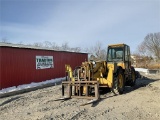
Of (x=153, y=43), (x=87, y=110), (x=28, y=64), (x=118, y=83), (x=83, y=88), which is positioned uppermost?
(x=153, y=43)

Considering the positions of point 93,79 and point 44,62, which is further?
point 44,62

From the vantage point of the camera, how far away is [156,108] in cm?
713

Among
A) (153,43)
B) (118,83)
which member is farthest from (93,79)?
(153,43)

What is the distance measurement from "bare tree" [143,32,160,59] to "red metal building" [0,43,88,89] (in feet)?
115

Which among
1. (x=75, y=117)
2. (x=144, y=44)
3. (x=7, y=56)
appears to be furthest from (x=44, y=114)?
(x=144, y=44)

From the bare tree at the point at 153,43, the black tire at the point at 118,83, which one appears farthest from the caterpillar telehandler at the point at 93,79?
the bare tree at the point at 153,43

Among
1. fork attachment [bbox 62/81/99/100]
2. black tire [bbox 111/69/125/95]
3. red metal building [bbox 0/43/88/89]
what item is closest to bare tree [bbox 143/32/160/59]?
red metal building [bbox 0/43/88/89]

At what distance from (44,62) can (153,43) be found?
43.4 meters

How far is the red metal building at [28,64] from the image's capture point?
12667mm

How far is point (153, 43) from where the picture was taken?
2116 inches

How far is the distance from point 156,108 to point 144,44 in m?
53.2

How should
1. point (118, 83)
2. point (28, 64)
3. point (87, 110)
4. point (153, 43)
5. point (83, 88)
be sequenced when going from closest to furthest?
point (87, 110)
point (83, 88)
point (118, 83)
point (28, 64)
point (153, 43)

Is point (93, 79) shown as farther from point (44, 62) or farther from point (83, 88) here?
point (44, 62)

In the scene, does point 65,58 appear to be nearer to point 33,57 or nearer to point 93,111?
point 33,57
